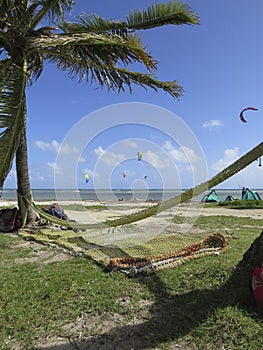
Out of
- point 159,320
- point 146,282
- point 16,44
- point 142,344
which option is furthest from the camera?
point 16,44

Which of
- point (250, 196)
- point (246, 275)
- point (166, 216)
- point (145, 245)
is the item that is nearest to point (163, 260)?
point (145, 245)

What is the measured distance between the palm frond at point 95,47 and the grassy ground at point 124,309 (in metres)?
4.17

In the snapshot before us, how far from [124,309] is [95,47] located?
5293 mm

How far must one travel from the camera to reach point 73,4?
716cm

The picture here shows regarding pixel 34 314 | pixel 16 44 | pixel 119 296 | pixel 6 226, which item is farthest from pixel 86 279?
pixel 16 44

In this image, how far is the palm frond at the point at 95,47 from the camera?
5578mm

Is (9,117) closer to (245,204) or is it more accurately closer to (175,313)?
(175,313)

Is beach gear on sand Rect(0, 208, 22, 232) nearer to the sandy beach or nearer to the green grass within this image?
the sandy beach

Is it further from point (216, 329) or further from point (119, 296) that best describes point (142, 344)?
point (119, 296)

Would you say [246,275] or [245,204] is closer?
[246,275]

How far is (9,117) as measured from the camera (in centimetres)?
496

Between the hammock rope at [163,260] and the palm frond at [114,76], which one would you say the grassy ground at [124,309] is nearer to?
the hammock rope at [163,260]

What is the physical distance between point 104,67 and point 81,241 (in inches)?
163

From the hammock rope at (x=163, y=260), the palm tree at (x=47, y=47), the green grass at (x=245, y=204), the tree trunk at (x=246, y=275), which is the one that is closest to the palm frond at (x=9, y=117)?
the palm tree at (x=47, y=47)
